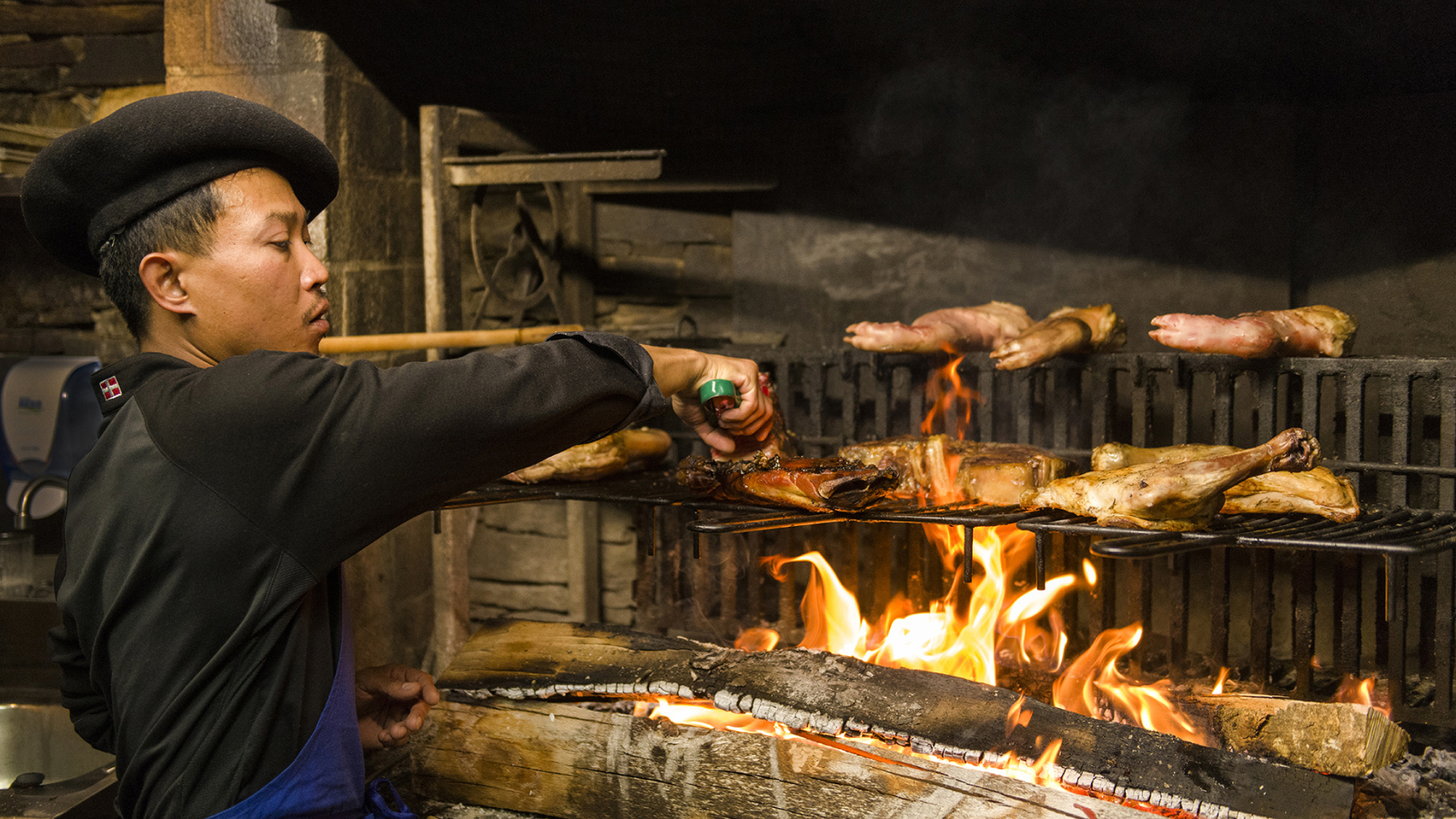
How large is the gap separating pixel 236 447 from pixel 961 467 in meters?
2.21

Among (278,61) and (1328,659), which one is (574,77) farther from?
(1328,659)

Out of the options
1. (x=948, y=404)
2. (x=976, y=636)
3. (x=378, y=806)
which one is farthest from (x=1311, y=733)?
(x=378, y=806)

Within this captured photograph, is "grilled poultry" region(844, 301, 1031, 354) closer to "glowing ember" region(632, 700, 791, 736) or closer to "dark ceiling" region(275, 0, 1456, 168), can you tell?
"dark ceiling" region(275, 0, 1456, 168)

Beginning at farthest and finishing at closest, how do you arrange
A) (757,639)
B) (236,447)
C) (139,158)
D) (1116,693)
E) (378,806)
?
(757,639) → (1116,693) → (378,806) → (139,158) → (236,447)

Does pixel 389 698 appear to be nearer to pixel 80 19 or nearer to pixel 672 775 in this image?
pixel 672 775

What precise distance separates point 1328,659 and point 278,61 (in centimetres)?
493

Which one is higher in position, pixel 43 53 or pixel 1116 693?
pixel 43 53

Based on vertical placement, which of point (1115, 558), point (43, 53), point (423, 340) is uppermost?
point (43, 53)

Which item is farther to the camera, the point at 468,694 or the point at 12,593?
the point at 12,593

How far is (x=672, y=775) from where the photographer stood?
3254 mm

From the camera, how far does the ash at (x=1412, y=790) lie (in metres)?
3.16

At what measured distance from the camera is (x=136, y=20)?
5.04 m

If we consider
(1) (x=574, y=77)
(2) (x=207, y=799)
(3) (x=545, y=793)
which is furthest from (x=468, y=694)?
(1) (x=574, y=77)

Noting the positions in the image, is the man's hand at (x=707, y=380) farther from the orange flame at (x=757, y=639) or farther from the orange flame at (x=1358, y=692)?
the orange flame at (x=1358, y=692)
